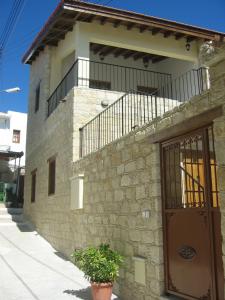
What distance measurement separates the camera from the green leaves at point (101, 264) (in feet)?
19.6

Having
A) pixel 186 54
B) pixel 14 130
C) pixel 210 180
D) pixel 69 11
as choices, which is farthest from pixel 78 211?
pixel 14 130

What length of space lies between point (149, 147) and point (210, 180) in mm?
1511

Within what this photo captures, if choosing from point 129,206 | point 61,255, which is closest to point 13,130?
point 61,255

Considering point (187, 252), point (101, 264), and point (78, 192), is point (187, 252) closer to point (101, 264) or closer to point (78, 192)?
point (101, 264)

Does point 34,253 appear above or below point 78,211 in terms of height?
below

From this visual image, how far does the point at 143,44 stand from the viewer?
12.1 m

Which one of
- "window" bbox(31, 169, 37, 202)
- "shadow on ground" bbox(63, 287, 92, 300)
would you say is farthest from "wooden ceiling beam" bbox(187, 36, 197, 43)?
"shadow on ground" bbox(63, 287, 92, 300)

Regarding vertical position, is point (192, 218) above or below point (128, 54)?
below

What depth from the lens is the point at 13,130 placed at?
3356 centimetres

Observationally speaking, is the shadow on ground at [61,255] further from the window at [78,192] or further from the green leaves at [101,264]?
the green leaves at [101,264]

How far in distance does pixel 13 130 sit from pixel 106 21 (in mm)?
24059

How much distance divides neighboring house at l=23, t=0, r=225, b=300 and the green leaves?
0.29m

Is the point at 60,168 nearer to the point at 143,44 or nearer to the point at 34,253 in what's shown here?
the point at 34,253

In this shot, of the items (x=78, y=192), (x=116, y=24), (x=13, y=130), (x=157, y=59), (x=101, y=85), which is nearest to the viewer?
(x=78, y=192)
